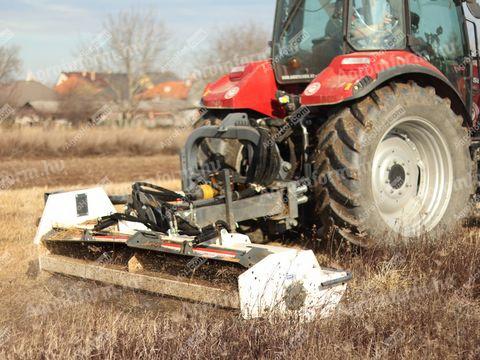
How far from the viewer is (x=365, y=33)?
15.7 feet

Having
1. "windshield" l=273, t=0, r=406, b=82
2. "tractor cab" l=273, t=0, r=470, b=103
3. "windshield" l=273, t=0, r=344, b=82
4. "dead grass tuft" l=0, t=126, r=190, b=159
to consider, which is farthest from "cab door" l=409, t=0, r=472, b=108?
"dead grass tuft" l=0, t=126, r=190, b=159

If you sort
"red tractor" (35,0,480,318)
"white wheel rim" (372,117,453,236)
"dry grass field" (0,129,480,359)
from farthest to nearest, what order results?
"white wheel rim" (372,117,453,236) → "red tractor" (35,0,480,318) → "dry grass field" (0,129,480,359)

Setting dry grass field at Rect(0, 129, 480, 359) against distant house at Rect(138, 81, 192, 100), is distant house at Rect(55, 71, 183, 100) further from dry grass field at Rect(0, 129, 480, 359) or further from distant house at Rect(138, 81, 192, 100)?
dry grass field at Rect(0, 129, 480, 359)

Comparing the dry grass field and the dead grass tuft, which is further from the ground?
the dry grass field

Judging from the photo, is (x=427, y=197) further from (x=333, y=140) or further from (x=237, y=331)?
(x=237, y=331)

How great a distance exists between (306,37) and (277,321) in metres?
2.93

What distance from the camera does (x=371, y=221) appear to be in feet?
14.3

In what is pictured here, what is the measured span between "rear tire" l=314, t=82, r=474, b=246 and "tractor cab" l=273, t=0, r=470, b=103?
49 centimetres

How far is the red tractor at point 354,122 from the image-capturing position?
4316 millimetres

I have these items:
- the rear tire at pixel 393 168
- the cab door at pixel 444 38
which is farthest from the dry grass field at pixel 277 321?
the cab door at pixel 444 38

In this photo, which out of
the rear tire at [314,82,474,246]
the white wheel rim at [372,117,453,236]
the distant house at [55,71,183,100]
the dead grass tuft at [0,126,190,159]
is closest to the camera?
the rear tire at [314,82,474,246]

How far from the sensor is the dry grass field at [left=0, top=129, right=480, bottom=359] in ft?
9.04

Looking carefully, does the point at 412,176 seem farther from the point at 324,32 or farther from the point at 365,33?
the point at 324,32

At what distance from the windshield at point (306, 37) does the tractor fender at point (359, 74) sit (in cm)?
48
